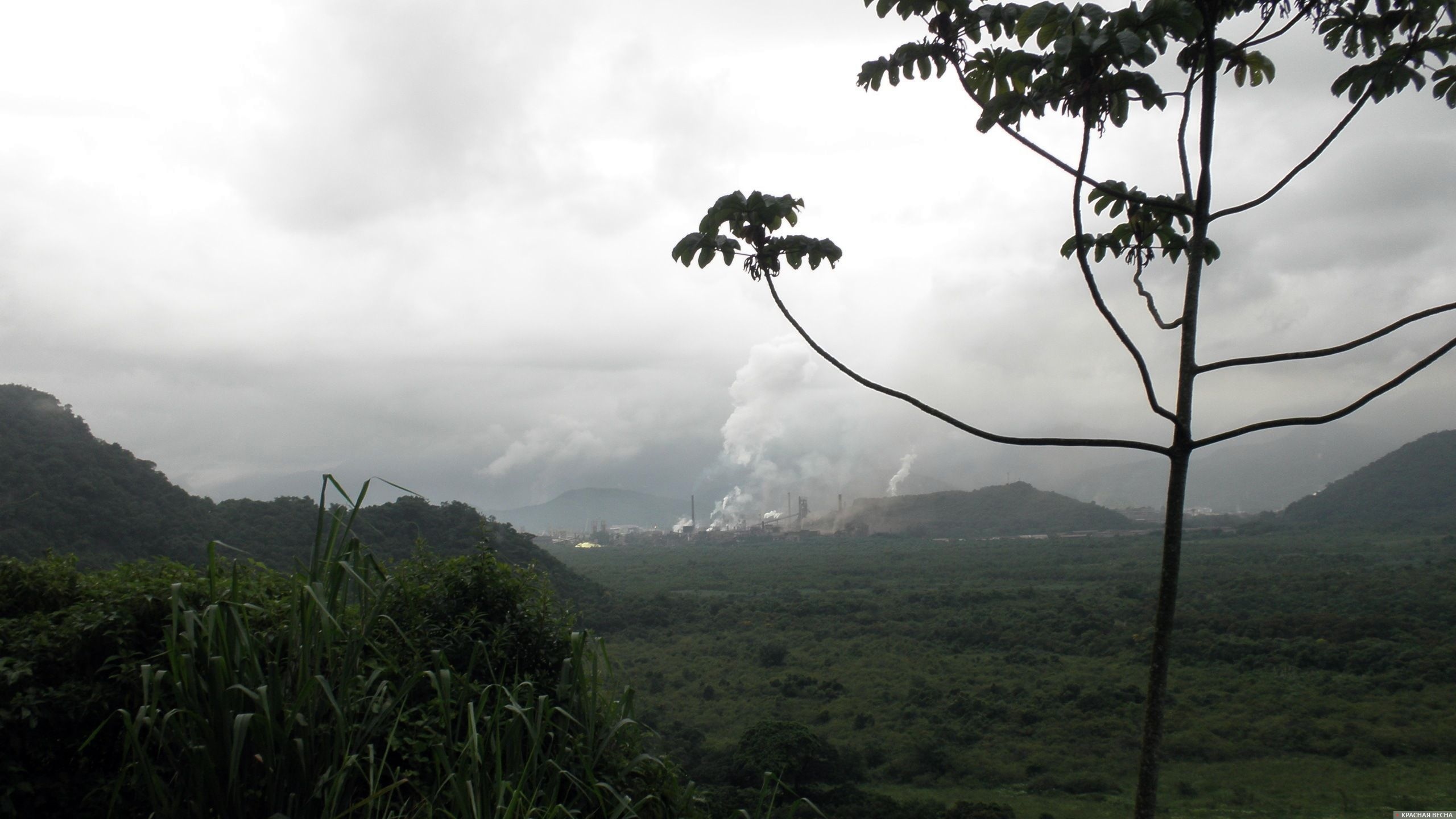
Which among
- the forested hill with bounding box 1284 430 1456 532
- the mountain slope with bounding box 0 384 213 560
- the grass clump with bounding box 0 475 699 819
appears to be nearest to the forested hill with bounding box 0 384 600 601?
the mountain slope with bounding box 0 384 213 560

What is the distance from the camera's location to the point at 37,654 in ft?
11.3

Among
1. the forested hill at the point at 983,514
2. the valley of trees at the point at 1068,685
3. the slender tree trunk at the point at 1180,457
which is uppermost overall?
the slender tree trunk at the point at 1180,457

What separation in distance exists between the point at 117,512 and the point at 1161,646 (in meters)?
22.1

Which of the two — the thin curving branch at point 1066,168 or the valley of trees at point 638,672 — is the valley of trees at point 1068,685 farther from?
the thin curving branch at point 1066,168

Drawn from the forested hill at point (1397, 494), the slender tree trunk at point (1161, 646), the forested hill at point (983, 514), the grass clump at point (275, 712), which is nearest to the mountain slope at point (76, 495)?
the grass clump at point (275, 712)

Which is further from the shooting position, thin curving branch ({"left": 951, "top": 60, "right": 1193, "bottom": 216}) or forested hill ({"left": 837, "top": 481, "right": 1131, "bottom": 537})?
forested hill ({"left": 837, "top": 481, "right": 1131, "bottom": 537})

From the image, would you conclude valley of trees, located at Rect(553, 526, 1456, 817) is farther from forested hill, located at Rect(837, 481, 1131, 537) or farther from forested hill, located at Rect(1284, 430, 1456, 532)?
Result: forested hill, located at Rect(837, 481, 1131, 537)

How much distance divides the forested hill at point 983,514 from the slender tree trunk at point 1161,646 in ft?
427

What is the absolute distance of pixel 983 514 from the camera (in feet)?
451

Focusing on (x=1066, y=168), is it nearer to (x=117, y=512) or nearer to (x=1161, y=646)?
(x=1161, y=646)

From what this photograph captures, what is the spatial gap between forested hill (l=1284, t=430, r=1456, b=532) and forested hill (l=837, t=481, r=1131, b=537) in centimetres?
2408

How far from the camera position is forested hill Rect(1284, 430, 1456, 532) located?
96438 mm

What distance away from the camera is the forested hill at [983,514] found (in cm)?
12988

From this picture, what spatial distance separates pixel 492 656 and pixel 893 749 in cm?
2350
